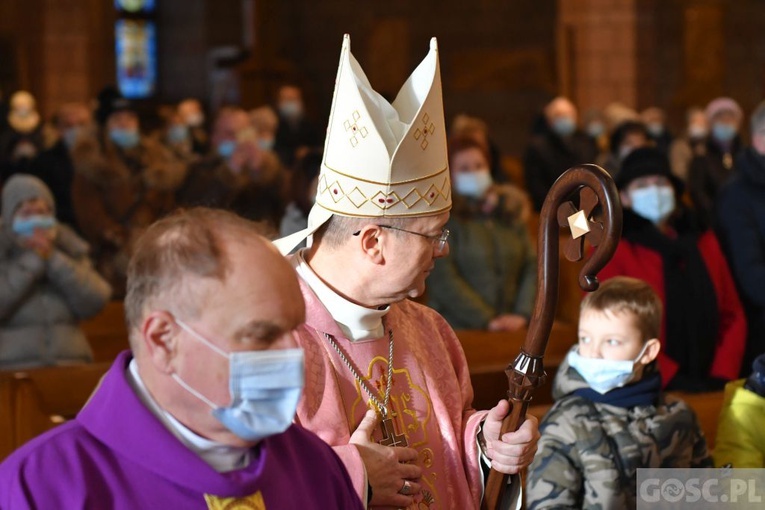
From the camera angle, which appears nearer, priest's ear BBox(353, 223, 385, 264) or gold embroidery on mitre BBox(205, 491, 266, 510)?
gold embroidery on mitre BBox(205, 491, 266, 510)

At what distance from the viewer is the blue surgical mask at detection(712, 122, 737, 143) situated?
35.6 feet

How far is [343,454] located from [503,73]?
51.4 feet

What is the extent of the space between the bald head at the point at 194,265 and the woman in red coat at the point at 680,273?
333 centimetres

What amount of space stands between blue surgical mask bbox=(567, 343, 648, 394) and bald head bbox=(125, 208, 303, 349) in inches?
64.1

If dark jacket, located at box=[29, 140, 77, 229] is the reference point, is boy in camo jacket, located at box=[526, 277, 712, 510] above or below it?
below

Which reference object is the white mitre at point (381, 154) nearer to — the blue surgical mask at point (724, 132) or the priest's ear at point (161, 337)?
the priest's ear at point (161, 337)

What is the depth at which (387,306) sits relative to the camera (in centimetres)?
278

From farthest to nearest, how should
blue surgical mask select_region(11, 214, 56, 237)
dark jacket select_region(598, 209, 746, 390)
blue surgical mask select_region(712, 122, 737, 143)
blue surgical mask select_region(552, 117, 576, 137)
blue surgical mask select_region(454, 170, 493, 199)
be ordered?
blue surgical mask select_region(552, 117, 576, 137) < blue surgical mask select_region(712, 122, 737, 143) < blue surgical mask select_region(454, 170, 493, 199) < blue surgical mask select_region(11, 214, 56, 237) < dark jacket select_region(598, 209, 746, 390)

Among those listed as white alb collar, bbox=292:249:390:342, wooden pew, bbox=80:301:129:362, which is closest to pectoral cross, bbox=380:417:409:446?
white alb collar, bbox=292:249:390:342

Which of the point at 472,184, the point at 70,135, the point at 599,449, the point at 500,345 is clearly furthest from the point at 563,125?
the point at 599,449

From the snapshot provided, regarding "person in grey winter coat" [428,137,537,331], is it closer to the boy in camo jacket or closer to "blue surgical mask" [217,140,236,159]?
the boy in camo jacket

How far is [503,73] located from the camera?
17750mm

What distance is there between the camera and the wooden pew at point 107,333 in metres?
6.66

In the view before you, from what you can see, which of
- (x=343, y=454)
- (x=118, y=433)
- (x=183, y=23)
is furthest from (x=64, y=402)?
Result: (x=183, y=23)
